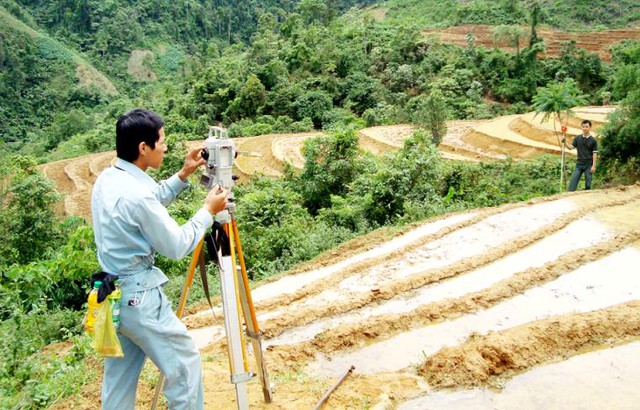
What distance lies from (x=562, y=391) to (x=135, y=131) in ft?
10.5

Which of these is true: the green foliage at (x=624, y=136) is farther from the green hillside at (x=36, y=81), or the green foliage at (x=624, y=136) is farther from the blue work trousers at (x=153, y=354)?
the green hillside at (x=36, y=81)

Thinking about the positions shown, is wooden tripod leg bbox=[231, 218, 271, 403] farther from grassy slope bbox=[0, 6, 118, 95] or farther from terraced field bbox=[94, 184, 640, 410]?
grassy slope bbox=[0, 6, 118, 95]

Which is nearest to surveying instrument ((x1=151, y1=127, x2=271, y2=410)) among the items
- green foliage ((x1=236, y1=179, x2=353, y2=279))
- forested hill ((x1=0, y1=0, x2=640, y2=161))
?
green foliage ((x1=236, y1=179, x2=353, y2=279))

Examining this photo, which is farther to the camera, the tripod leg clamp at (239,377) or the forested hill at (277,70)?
the forested hill at (277,70)

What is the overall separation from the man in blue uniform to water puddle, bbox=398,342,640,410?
1.68 m

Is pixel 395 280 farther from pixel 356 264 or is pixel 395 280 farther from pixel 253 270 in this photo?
pixel 253 270

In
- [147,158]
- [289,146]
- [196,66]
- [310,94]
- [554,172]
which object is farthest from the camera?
[196,66]

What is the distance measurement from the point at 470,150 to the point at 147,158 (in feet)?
65.4

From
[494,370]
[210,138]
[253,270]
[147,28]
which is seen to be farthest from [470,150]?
[147,28]

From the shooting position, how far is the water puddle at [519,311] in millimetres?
4258

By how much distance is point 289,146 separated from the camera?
A: 24.4 meters

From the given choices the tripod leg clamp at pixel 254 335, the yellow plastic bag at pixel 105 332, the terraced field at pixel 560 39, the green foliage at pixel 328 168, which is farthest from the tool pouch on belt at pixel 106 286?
the terraced field at pixel 560 39

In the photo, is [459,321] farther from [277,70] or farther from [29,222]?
[277,70]

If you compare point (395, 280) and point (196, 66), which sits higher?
point (196, 66)
